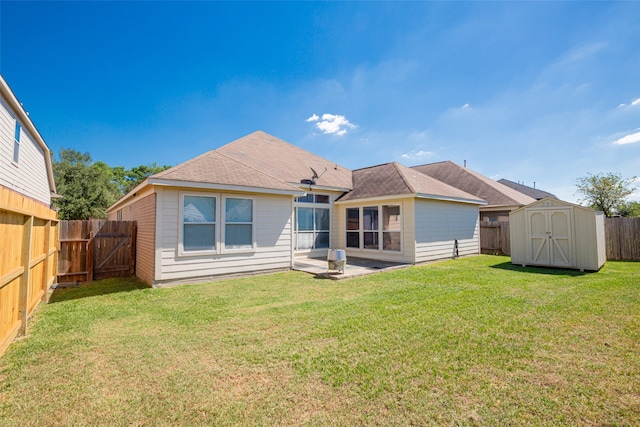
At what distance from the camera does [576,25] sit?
28.0 ft

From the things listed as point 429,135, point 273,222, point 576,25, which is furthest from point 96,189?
point 576,25

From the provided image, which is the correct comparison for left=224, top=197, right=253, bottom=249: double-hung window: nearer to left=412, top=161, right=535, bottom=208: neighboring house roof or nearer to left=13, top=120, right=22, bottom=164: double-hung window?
left=13, top=120, right=22, bottom=164: double-hung window

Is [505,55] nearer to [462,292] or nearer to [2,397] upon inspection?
[462,292]

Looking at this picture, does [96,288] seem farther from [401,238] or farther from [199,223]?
[401,238]

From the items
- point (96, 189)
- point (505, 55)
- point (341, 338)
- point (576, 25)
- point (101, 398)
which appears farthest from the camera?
point (96, 189)

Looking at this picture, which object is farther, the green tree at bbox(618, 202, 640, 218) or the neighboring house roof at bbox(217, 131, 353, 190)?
the green tree at bbox(618, 202, 640, 218)

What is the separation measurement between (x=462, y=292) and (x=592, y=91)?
10266 mm

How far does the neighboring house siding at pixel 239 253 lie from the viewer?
696 centimetres

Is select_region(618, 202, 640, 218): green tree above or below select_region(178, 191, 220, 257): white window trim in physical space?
above

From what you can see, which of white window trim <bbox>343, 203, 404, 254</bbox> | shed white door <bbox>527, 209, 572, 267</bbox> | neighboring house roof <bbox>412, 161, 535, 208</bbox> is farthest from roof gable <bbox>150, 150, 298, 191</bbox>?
neighboring house roof <bbox>412, 161, 535, 208</bbox>

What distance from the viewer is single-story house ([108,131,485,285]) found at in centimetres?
716

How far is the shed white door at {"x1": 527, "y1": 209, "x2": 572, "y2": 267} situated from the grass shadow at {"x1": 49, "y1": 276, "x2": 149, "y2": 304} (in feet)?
41.5

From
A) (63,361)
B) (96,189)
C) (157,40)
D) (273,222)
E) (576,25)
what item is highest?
(157,40)

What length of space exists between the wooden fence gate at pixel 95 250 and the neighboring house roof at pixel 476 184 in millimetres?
18179
